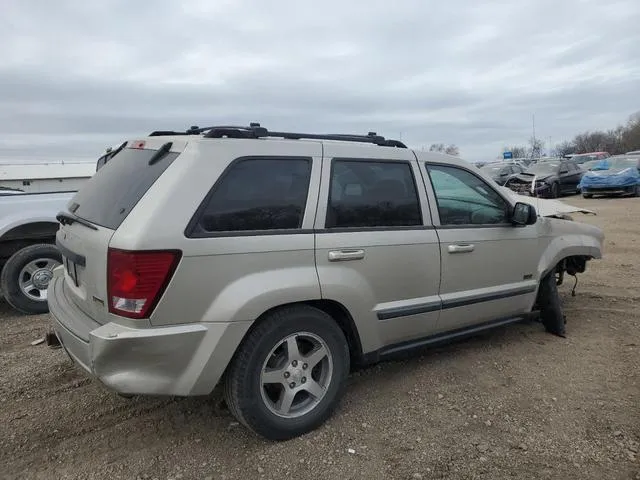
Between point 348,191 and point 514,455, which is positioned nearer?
point 514,455

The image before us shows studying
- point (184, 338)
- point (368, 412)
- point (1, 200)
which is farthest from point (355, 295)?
point (1, 200)

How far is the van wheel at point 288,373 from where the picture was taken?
3.05 metres

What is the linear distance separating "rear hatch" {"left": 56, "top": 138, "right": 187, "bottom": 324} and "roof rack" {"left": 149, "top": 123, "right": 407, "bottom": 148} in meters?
0.25

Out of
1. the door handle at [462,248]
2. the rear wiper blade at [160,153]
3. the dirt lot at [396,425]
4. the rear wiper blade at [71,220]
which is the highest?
the rear wiper blade at [160,153]

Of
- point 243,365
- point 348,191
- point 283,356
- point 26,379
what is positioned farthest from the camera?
point 26,379

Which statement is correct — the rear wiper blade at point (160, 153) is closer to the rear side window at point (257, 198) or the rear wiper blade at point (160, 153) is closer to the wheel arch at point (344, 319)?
the rear side window at point (257, 198)

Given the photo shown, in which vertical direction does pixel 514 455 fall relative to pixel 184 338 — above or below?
below

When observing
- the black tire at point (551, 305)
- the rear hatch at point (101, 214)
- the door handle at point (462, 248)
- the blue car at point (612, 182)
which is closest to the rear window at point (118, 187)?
the rear hatch at point (101, 214)

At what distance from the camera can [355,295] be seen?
3.42m

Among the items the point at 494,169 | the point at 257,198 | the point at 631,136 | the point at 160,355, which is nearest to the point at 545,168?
the point at 494,169

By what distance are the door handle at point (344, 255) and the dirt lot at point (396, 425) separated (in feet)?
3.46

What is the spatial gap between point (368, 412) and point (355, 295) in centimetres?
83

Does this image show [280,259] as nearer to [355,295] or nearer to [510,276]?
[355,295]

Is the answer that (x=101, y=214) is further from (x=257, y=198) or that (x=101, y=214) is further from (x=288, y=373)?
(x=288, y=373)
